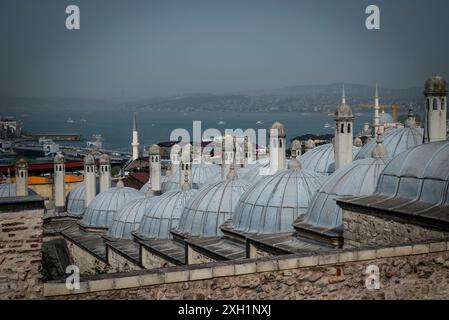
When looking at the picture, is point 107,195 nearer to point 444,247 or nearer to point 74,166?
point 444,247

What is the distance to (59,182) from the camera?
2823 centimetres

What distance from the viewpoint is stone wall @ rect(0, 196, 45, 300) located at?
5648mm

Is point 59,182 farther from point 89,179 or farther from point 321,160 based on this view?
point 321,160

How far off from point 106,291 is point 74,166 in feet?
161

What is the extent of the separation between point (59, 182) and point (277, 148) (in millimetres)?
13618

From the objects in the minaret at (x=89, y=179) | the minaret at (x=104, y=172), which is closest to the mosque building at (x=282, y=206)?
the minaret at (x=89, y=179)

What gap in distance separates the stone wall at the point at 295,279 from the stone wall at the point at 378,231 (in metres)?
1.48

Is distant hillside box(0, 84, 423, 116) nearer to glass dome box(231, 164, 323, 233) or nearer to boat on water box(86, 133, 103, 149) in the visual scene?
boat on water box(86, 133, 103, 149)

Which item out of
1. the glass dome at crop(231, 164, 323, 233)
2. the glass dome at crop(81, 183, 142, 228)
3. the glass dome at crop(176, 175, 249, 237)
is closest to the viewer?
the glass dome at crop(231, 164, 323, 233)

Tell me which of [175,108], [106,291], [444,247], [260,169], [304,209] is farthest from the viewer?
[175,108]

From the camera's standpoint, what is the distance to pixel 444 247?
7.14m

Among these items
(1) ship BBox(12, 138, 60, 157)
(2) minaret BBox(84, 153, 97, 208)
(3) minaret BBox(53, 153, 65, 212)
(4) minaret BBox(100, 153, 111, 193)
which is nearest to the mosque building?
(2) minaret BBox(84, 153, 97, 208)

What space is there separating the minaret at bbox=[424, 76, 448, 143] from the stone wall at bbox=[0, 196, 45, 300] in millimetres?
9103
